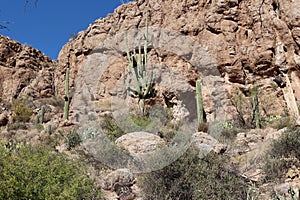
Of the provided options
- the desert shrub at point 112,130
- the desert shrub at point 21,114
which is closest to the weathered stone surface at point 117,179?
the desert shrub at point 112,130

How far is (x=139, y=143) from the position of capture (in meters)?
8.55

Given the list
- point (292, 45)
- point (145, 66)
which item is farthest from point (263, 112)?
point (145, 66)

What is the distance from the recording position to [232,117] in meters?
12.7

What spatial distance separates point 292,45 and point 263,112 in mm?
2786

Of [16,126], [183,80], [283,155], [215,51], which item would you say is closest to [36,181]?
[283,155]

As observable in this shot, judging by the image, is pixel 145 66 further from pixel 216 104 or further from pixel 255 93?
pixel 255 93

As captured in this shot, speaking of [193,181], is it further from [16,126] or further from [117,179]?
[16,126]

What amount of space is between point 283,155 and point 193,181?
2.18m

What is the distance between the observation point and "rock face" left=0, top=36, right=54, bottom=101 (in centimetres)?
2166

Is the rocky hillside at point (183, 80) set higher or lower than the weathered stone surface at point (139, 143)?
higher

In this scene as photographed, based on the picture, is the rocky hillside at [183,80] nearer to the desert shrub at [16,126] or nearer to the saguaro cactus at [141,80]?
the desert shrub at [16,126]

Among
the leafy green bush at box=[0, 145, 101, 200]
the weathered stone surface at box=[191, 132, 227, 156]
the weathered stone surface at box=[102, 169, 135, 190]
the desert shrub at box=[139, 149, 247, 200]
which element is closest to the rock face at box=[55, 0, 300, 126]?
the weathered stone surface at box=[191, 132, 227, 156]

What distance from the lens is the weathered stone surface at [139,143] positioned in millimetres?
8264

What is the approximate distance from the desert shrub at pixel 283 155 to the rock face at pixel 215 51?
5186mm
